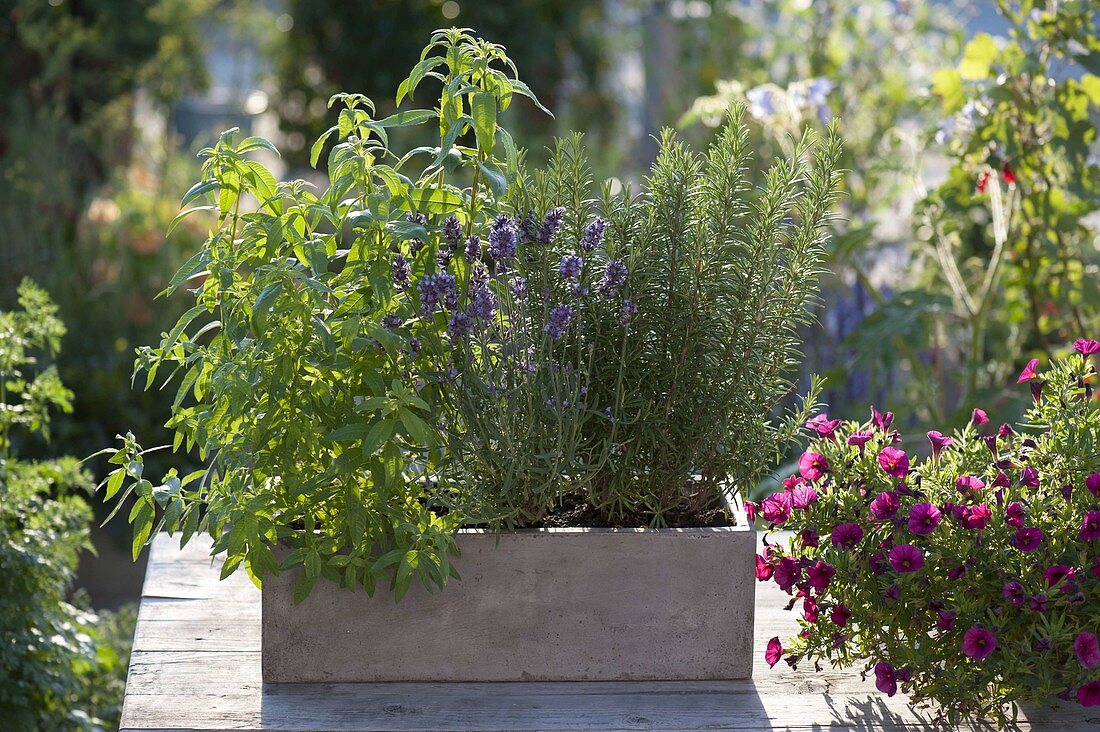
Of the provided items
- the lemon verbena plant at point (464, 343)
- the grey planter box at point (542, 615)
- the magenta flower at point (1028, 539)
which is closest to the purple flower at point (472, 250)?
the lemon verbena plant at point (464, 343)

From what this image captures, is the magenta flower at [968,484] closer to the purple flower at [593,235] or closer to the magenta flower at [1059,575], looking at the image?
the magenta flower at [1059,575]

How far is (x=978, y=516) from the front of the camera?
1281 millimetres

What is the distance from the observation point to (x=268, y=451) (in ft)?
4.29

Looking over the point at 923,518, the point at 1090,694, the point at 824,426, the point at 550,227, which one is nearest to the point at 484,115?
the point at 550,227

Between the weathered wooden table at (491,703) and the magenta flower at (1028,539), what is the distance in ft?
0.74

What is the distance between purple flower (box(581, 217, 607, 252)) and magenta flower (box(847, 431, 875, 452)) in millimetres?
369

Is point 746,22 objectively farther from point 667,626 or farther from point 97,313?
point 667,626

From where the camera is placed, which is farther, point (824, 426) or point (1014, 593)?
point (824, 426)

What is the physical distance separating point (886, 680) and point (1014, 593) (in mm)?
162

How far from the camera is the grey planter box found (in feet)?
4.45

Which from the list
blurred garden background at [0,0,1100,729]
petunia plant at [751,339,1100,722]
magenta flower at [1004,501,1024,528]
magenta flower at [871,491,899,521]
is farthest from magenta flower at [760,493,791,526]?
blurred garden background at [0,0,1100,729]

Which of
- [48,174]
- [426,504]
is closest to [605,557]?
[426,504]

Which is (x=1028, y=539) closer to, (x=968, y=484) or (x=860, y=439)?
(x=968, y=484)

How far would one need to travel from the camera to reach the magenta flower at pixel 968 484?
132 centimetres
